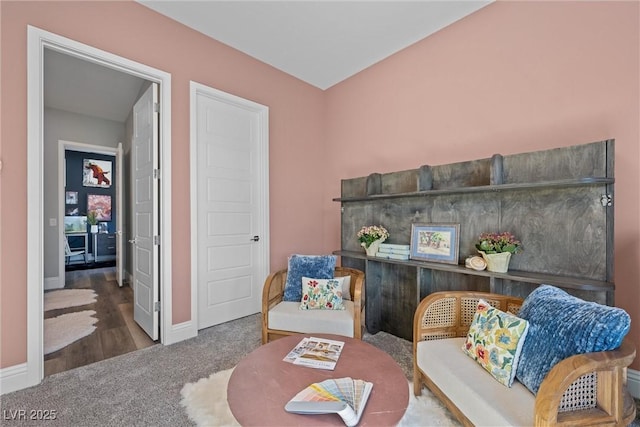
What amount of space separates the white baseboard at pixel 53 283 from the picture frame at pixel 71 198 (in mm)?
3333

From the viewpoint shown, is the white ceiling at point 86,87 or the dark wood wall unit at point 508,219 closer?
the dark wood wall unit at point 508,219

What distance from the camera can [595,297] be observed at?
1749mm

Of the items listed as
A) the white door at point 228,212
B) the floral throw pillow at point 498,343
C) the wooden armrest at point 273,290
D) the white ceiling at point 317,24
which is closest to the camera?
the floral throw pillow at point 498,343

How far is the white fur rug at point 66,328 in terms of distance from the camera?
260cm

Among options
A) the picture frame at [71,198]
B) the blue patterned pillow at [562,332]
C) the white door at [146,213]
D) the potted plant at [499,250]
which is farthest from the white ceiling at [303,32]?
the picture frame at [71,198]

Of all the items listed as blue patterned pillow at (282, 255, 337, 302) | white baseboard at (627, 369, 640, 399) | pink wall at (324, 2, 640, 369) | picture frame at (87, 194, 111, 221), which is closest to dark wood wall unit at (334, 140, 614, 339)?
pink wall at (324, 2, 640, 369)

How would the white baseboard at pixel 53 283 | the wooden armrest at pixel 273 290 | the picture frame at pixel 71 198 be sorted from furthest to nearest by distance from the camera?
the picture frame at pixel 71 198, the white baseboard at pixel 53 283, the wooden armrest at pixel 273 290

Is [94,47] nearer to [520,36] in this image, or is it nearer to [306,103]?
[306,103]

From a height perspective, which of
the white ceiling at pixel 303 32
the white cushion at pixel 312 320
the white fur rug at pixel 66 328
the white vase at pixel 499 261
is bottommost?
the white fur rug at pixel 66 328

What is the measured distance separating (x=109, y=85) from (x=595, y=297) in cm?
543

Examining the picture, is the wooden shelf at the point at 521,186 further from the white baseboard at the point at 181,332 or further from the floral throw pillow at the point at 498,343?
the white baseboard at the point at 181,332

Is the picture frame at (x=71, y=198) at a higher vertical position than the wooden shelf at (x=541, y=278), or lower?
higher

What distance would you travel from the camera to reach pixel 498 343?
1403 millimetres
